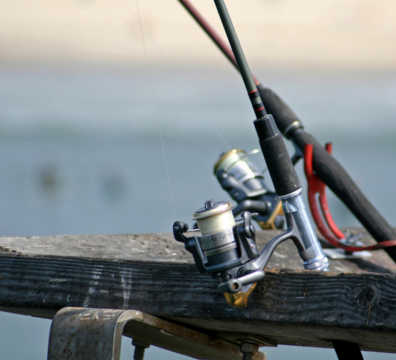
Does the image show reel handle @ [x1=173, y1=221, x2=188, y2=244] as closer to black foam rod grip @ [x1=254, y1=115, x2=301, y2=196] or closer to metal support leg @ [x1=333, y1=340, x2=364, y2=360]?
black foam rod grip @ [x1=254, y1=115, x2=301, y2=196]

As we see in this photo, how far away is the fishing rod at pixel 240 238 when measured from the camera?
2.31ft

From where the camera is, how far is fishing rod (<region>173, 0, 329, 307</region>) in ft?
2.31

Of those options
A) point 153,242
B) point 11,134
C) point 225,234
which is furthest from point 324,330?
point 11,134

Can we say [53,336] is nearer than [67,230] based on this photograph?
Yes

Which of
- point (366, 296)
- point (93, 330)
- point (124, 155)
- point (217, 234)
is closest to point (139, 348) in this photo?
point (93, 330)

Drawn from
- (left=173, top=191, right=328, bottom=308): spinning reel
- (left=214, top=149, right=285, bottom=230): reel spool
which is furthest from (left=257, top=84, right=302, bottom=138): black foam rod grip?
(left=173, top=191, right=328, bottom=308): spinning reel

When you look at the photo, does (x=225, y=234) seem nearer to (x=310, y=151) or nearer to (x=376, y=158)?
(x=310, y=151)

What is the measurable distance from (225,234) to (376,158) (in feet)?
41.6

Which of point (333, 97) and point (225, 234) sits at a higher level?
point (333, 97)

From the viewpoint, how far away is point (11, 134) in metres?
14.1

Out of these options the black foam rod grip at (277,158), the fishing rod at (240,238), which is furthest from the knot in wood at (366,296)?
the black foam rod grip at (277,158)

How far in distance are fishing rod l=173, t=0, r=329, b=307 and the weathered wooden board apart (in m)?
0.03

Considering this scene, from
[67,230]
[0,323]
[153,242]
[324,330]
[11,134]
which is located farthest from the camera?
[11,134]

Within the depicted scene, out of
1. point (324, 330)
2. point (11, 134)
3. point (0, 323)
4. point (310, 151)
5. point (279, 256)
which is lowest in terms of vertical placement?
point (324, 330)
